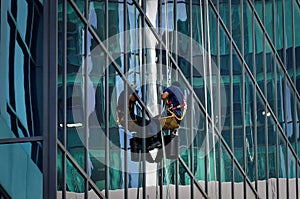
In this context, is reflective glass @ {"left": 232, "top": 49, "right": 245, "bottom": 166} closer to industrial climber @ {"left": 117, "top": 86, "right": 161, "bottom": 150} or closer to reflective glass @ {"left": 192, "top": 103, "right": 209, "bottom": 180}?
reflective glass @ {"left": 192, "top": 103, "right": 209, "bottom": 180}

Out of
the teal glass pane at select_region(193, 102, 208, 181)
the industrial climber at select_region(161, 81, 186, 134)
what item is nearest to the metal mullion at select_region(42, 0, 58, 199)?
the industrial climber at select_region(161, 81, 186, 134)

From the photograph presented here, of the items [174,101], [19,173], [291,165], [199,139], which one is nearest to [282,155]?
[291,165]

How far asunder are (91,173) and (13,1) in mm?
1178

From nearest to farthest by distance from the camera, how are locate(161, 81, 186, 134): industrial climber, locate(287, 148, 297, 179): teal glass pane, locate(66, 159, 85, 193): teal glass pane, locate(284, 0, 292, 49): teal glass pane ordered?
locate(161, 81, 186, 134): industrial climber < locate(66, 159, 85, 193): teal glass pane < locate(287, 148, 297, 179): teal glass pane < locate(284, 0, 292, 49): teal glass pane

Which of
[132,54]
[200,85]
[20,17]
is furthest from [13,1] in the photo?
[200,85]

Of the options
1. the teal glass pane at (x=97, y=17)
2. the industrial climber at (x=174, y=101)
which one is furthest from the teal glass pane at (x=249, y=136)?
the industrial climber at (x=174, y=101)

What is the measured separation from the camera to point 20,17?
361 centimetres

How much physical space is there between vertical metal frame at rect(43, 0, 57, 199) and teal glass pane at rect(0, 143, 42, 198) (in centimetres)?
32

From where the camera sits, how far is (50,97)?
10.7 feet

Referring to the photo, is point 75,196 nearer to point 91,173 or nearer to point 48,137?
point 91,173

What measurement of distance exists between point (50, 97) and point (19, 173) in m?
0.46

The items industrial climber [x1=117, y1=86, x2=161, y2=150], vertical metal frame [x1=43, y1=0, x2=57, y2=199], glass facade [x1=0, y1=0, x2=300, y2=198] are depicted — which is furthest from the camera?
industrial climber [x1=117, y1=86, x2=161, y2=150]

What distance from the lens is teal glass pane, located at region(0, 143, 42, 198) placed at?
11.4 feet

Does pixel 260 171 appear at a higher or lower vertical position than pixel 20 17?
lower
